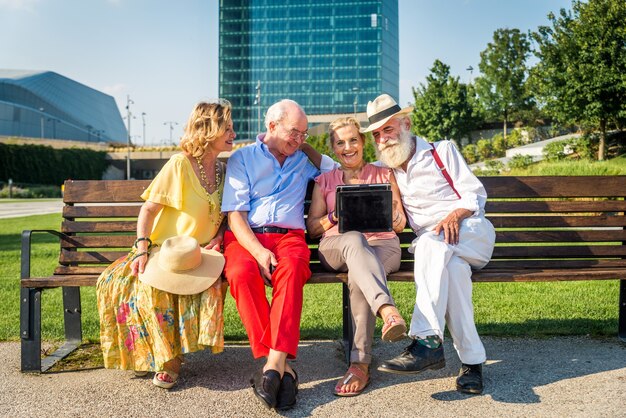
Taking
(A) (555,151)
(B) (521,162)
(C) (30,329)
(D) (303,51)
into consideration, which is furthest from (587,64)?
(D) (303,51)

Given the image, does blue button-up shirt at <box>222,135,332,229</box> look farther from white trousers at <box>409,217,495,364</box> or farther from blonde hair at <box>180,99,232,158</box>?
white trousers at <box>409,217,495,364</box>

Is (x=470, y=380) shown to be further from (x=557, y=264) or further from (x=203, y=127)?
(x=203, y=127)

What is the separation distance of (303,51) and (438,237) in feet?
328

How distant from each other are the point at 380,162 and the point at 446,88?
40.2m

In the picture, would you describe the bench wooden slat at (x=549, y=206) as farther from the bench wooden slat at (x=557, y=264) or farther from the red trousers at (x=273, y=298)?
the red trousers at (x=273, y=298)

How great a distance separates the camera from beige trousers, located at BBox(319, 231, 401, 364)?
10.8 feet

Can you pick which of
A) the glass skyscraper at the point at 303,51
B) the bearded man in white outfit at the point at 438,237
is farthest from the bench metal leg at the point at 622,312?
the glass skyscraper at the point at 303,51

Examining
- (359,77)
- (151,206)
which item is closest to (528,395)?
(151,206)

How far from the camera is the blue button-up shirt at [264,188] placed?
151 inches

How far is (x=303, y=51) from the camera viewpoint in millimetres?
100188

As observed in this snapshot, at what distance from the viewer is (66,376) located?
3.64 m

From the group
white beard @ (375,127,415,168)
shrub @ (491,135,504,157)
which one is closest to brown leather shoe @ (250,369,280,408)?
white beard @ (375,127,415,168)

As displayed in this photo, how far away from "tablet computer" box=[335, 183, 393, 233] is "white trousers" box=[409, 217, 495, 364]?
28cm

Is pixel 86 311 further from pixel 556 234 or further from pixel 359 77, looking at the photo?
pixel 359 77
